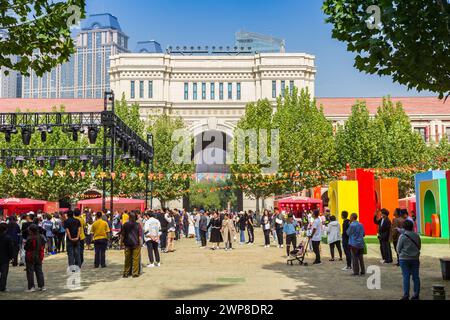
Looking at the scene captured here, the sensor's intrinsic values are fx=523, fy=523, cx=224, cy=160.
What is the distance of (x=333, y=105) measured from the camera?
65500 mm

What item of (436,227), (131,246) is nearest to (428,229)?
(436,227)

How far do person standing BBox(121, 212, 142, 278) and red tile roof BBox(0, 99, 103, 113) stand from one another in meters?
51.3

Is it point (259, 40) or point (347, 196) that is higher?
point (259, 40)

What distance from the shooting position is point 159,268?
15258mm

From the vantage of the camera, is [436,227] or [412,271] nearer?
[412,271]

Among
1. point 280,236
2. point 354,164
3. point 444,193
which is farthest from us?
point 354,164

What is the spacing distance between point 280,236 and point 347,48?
48.4 feet

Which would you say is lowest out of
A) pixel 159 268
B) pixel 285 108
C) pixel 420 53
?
pixel 159 268

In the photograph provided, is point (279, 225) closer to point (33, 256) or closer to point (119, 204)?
point (33, 256)

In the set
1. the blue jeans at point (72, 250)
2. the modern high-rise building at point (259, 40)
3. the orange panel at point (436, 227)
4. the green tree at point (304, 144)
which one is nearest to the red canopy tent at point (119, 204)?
the green tree at point (304, 144)

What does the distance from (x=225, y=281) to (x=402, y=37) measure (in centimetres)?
675
